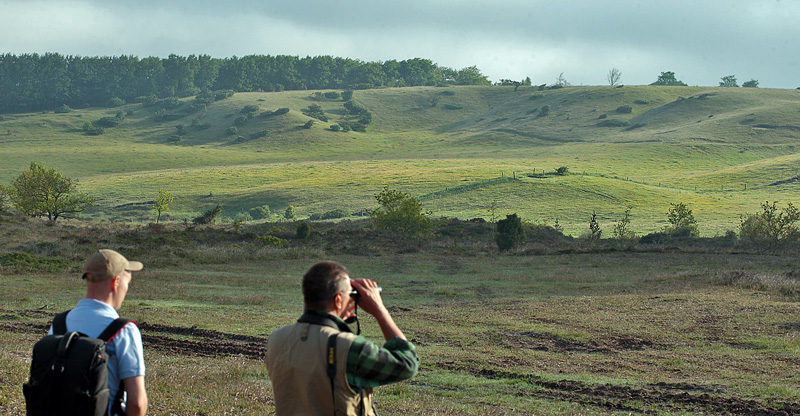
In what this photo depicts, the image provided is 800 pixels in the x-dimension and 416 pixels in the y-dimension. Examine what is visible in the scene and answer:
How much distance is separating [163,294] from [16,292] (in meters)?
5.18

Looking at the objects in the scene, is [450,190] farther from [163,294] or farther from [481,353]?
[481,353]

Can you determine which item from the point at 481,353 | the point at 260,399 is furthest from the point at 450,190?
the point at 260,399

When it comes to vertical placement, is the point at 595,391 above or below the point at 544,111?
below

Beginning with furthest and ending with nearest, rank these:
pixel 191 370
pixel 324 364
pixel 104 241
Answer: pixel 104 241 < pixel 191 370 < pixel 324 364

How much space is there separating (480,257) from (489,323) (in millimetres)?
25278

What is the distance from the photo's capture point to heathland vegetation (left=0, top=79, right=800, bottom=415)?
12398 mm

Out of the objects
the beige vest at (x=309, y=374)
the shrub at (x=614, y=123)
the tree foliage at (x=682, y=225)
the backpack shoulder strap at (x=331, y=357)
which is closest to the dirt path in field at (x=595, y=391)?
the beige vest at (x=309, y=374)

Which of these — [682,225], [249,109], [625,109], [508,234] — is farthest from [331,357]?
[249,109]

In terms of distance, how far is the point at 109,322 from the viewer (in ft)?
14.6

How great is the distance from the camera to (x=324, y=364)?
421cm

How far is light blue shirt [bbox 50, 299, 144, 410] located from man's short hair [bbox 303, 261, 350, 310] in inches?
46.3

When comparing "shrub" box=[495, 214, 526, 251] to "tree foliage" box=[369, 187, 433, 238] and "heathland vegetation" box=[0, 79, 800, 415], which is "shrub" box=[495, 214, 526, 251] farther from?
"tree foliage" box=[369, 187, 433, 238]

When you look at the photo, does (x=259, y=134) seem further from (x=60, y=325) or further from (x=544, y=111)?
(x=60, y=325)

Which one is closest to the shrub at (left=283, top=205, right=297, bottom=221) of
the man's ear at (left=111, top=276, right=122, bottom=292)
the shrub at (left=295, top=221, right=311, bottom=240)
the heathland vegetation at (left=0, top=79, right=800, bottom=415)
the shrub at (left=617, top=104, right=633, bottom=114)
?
the heathland vegetation at (left=0, top=79, right=800, bottom=415)
